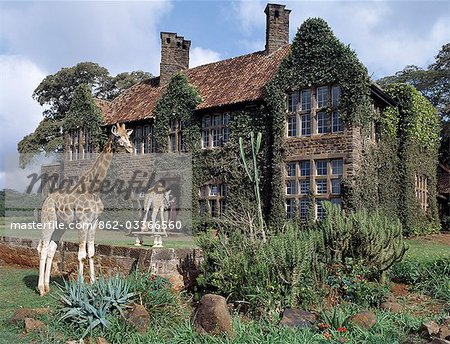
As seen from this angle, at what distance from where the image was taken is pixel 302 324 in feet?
25.5

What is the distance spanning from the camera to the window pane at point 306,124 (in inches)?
776

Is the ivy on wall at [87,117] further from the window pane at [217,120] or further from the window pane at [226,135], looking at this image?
the window pane at [226,135]

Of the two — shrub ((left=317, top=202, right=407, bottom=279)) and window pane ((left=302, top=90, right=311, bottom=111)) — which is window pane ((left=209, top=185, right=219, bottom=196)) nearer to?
window pane ((left=302, top=90, right=311, bottom=111))

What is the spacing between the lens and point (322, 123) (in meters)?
19.4

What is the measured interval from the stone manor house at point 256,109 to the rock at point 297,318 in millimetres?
10907

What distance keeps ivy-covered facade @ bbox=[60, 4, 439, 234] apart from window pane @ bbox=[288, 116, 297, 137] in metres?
0.04

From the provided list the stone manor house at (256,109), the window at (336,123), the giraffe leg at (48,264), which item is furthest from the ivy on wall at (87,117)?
the giraffe leg at (48,264)

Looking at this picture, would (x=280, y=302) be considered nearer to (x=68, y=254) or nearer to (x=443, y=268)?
(x=443, y=268)

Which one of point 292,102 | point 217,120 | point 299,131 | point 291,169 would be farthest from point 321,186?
point 217,120

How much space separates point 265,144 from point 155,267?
1091 centimetres

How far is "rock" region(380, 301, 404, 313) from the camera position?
8.56 metres

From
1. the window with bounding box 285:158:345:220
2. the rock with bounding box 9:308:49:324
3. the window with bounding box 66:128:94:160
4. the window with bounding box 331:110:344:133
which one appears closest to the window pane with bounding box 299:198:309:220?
the window with bounding box 285:158:345:220

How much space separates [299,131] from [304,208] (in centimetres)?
300

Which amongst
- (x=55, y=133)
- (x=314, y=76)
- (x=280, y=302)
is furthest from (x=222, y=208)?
(x=55, y=133)
